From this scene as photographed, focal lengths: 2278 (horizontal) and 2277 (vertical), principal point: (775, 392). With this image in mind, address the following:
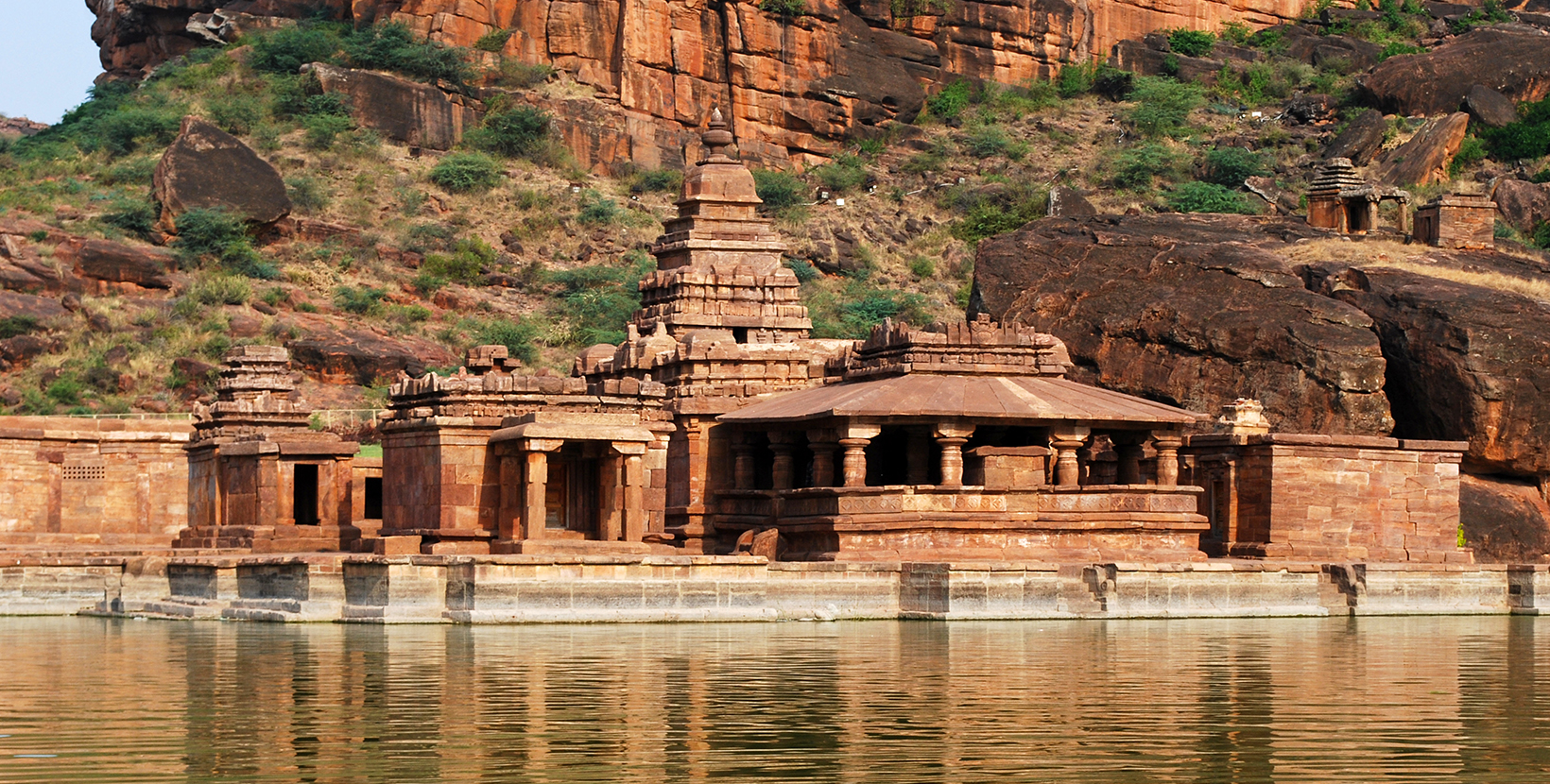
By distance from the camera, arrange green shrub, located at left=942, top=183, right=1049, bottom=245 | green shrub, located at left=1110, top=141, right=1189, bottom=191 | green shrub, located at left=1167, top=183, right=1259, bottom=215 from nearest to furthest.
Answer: green shrub, located at left=1167, top=183, right=1259, bottom=215 < green shrub, located at left=942, top=183, right=1049, bottom=245 < green shrub, located at left=1110, top=141, right=1189, bottom=191

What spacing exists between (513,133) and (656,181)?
5667 mm

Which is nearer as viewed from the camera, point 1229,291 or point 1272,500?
point 1272,500

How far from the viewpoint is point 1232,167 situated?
286 ft

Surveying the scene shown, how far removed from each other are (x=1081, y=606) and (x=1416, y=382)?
15000 millimetres

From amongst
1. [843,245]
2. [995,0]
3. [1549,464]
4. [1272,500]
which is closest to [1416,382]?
[1549,464]

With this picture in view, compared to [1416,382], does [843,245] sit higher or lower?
higher

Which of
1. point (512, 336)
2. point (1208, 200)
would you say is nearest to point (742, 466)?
point (512, 336)

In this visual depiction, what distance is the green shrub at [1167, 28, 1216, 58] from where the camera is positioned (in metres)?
100

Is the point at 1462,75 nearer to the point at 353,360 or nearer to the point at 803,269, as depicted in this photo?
the point at 803,269

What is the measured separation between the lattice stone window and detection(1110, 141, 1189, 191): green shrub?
51307 millimetres

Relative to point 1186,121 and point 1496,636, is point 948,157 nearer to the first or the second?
point 1186,121

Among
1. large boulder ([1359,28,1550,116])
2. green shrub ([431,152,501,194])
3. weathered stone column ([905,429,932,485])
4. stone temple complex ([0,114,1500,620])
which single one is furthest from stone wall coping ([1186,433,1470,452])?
large boulder ([1359,28,1550,116])

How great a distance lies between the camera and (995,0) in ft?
317

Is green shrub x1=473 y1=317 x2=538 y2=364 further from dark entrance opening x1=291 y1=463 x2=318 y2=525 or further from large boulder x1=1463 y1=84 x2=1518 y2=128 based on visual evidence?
large boulder x1=1463 y1=84 x2=1518 y2=128
